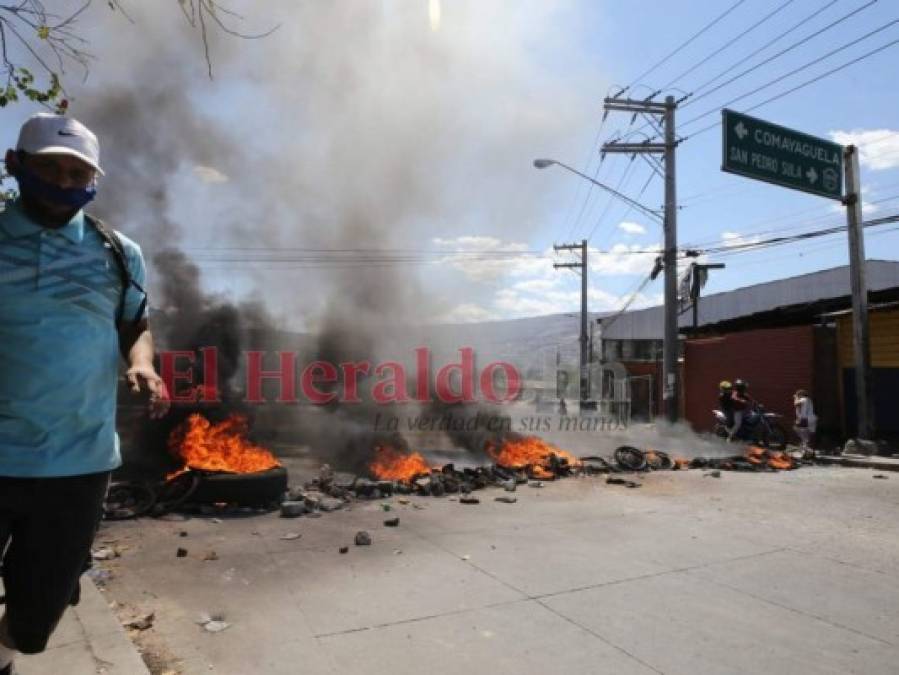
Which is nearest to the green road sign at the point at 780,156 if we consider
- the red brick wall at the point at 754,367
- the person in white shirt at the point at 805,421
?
the red brick wall at the point at 754,367

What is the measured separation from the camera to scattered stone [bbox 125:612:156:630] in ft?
12.1

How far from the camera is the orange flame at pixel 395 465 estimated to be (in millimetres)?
9094

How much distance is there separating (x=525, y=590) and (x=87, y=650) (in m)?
2.58

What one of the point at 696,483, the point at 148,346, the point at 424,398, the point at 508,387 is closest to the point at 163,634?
the point at 148,346

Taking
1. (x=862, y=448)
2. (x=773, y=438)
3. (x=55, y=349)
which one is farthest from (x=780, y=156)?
(x=55, y=349)

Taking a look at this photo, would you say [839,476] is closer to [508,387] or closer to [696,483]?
[696,483]

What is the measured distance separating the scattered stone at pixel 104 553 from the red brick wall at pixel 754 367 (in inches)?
565

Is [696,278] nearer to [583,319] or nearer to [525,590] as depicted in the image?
[583,319]

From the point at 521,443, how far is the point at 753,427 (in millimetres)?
6165

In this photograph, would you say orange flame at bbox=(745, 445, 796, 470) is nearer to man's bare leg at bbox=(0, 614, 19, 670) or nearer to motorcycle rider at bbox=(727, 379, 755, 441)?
motorcycle rider at bbox=(727, 379, 755, 441)

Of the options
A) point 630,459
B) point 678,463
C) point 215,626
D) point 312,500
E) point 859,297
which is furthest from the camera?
point 859,297

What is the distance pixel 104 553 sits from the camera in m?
5.12

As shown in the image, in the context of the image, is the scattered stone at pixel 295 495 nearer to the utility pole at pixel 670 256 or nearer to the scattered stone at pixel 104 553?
the scattered stone at pixel 104 553

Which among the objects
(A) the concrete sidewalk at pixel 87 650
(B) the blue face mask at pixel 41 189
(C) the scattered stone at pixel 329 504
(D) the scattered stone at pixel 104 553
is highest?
(B) the blue face mask at pixel 41 189
